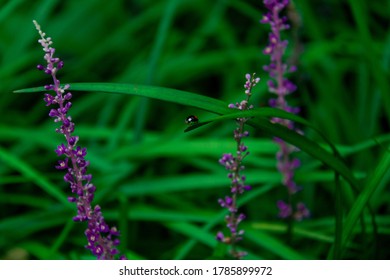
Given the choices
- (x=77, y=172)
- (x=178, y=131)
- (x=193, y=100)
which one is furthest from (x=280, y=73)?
(x=178, y=131)

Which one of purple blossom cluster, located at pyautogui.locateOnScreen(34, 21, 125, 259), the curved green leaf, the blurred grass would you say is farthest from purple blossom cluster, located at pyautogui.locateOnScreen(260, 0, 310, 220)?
purple blossom cluster, located at pyautogui.locateOnScreen(34, 21, 125, 259)

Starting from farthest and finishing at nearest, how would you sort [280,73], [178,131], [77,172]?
[178,131]
[280,73]
[77,172]

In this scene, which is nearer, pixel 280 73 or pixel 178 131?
pixel 280 73

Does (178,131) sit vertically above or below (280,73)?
above

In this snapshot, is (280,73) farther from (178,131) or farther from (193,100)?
(178,131)

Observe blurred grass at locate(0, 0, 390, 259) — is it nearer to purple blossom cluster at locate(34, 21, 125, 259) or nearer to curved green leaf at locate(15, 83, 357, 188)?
curved green leaf at locate(15, 83, 357, 188)

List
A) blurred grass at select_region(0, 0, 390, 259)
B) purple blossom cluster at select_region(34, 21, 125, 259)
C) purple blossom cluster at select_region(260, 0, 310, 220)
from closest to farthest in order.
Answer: purple blossom cluster at select_region(34, 21, 125, 259) < purple blossom cluster at select_region(260, 0, 310, 220) < blurred grass at select_region(0, 0, 390, 259)

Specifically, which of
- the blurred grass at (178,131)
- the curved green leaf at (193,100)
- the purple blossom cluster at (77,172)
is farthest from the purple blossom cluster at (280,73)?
the purple blossom cluster at (77,172)
